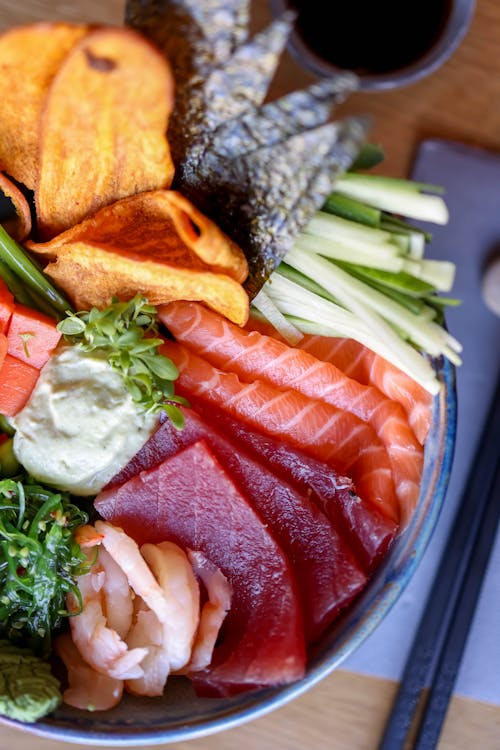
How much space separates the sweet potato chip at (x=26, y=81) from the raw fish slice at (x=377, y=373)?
656 millimetres

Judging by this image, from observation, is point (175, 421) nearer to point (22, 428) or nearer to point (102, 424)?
point (102, 424)

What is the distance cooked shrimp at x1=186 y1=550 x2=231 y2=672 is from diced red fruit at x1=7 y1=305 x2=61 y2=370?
19.3 inches

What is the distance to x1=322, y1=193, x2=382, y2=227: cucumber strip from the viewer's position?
1.42 metres

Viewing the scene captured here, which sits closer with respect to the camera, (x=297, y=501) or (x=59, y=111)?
(x=59, y=111)

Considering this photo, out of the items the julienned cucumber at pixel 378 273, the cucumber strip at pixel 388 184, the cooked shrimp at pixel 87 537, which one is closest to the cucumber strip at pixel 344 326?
the julienned cucumber at pixel 378 273

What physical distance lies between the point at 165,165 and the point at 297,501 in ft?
2.20

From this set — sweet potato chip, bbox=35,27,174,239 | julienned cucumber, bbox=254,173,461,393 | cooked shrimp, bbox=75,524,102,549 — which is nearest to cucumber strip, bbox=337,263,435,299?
julienned cucumber, bbox=254,173,461,393

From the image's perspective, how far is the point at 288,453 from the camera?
1.52 m

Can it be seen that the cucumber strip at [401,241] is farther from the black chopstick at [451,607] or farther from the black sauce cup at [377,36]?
the black chopstick at [451,607]

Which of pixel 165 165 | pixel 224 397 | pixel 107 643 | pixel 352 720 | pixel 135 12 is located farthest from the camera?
pixel 352 720

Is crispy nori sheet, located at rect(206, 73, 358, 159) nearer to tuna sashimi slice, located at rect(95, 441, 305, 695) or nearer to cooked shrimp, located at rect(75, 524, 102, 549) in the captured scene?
tuna sashimi slice, located at rect(95, 441, 305, 695)

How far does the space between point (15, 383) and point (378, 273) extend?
0.75m

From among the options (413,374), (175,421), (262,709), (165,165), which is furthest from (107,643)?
(165,165)

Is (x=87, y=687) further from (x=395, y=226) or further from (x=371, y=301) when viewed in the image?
(x=395, y=226)
